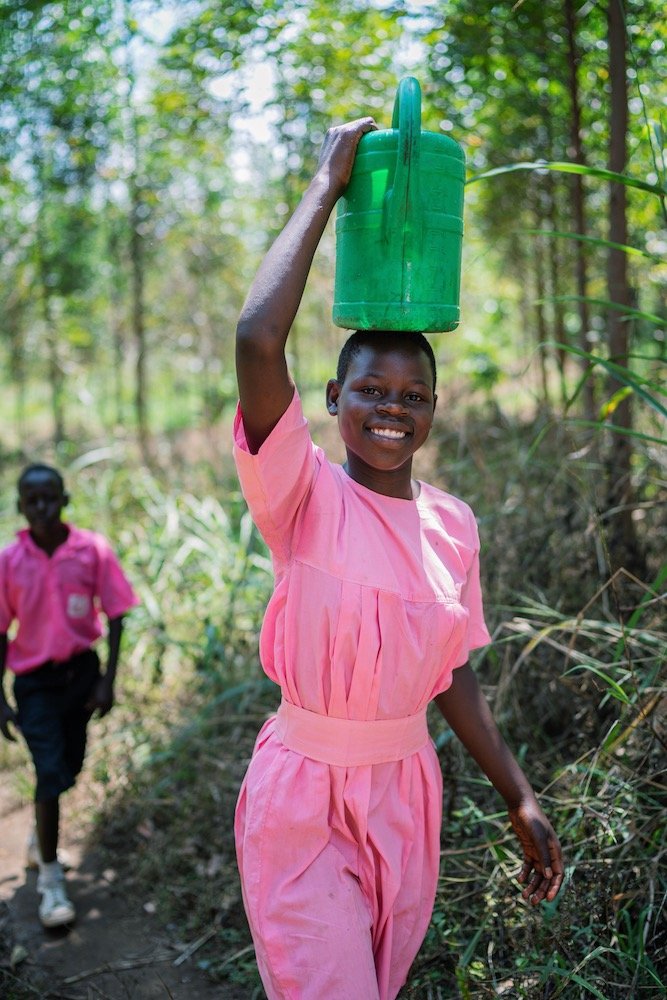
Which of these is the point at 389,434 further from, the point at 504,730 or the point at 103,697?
the point at 103,697

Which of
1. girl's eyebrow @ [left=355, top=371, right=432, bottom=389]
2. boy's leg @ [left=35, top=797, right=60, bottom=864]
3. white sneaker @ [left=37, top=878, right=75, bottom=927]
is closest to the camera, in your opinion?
girl's eyebrow @ [left=355, top=371, right=432, bottom=389]

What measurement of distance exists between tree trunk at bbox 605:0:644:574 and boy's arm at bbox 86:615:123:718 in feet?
5.43

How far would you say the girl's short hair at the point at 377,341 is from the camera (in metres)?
1.83

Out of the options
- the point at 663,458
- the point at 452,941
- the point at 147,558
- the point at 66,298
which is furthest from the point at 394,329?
the point at 66,298

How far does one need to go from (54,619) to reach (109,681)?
10.8 inches

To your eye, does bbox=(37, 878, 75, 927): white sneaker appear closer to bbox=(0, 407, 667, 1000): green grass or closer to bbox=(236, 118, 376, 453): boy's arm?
bbox=(0, 407, 667, 1000): green grass

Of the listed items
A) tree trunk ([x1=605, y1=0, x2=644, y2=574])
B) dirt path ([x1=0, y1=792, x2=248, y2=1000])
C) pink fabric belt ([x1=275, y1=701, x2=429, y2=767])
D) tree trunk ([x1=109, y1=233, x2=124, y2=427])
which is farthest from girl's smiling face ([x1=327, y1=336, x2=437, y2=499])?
tree trunk ([x1=109, y1=233, x2=124, y2=427])

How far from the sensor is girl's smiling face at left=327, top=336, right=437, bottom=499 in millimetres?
1803

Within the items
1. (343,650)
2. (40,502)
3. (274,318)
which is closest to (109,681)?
(40,502)

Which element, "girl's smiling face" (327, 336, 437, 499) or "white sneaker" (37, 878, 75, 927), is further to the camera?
"white sneaker" (37, 878, 75, 927)

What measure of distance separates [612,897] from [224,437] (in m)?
5.97

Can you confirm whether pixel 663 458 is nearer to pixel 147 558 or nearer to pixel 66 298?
pixel 147 558

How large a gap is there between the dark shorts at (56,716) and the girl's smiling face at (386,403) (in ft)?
6.01

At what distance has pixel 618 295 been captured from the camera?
359 cm
